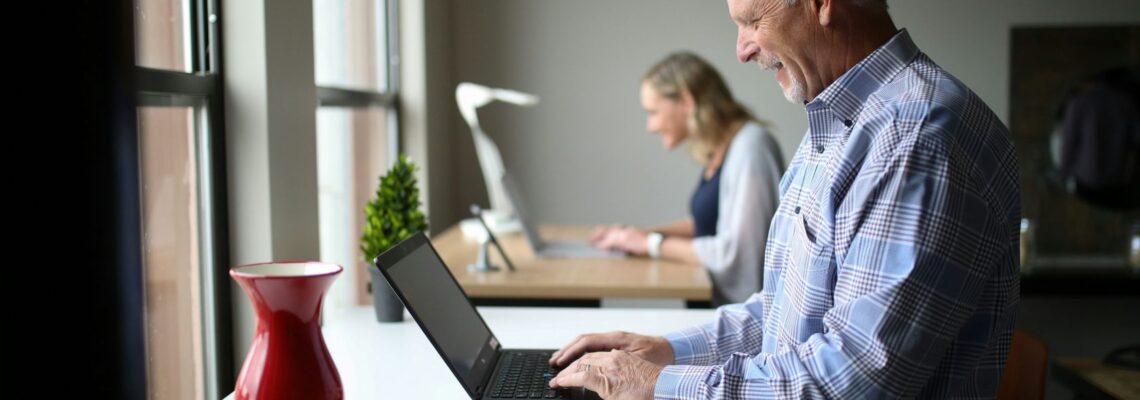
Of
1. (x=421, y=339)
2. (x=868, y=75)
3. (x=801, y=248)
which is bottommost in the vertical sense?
(x=421, y=339)

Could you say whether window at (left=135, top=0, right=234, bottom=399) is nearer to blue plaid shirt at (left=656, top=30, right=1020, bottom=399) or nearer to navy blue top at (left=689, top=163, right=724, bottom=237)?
blue plaid shirt at (left=656, top=30, right=1020, bottom=399)

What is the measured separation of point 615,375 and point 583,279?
139 centimetres

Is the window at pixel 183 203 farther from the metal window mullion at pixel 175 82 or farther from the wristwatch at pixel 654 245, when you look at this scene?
the wristwatch at pixel 654 245

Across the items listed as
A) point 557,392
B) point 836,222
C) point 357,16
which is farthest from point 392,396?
point 357,16

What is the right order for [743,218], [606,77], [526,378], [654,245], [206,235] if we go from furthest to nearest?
[606,77], [654,245], [743,218], [206,235], [526,378]

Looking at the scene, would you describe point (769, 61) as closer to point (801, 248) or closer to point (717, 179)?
point (801, 248)

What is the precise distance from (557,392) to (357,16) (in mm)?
2126

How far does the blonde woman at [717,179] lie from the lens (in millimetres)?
2830

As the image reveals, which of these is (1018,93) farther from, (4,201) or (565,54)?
(4,201)

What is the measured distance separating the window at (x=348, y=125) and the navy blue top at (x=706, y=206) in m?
1.05

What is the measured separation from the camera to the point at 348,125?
122 inches

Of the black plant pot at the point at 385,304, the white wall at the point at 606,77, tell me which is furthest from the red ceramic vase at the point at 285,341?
the white wall at the point at 606,77

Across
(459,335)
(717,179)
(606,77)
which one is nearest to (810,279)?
(459,335)

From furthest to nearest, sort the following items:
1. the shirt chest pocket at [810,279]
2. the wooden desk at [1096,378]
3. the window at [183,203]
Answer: the wooden desk at [1096,378] → the window at [183,203] → the shirt chest pocket at [810,279]
